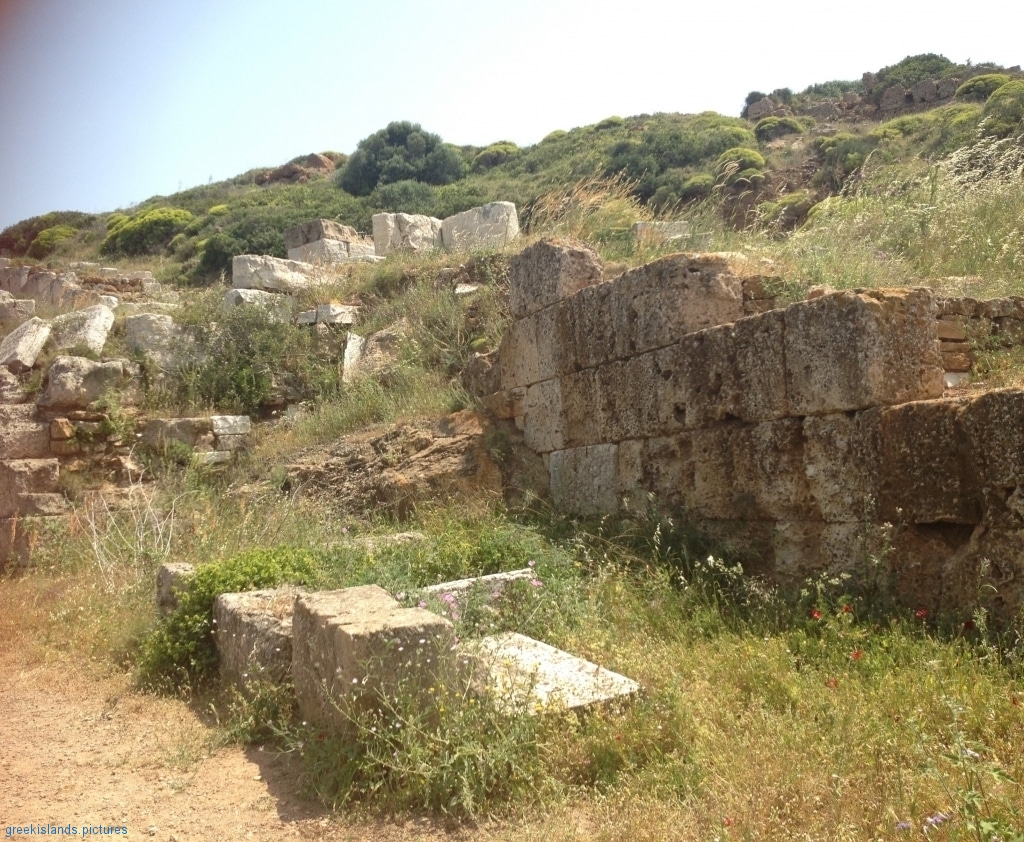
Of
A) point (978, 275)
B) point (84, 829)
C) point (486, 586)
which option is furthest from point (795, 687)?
point (978, 275)

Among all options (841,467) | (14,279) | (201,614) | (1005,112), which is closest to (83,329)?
(201,614)

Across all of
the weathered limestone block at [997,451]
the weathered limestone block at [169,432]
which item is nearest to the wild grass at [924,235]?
the weathered limestone block at [997,451]

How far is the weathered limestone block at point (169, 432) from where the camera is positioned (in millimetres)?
10578

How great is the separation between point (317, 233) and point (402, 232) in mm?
2004

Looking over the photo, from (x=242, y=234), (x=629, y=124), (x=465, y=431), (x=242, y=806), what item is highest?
(x=629, y=124)

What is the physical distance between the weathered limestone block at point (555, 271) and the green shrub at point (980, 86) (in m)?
22.3

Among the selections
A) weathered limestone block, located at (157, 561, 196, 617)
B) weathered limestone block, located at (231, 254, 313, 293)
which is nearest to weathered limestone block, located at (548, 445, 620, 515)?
weathered limestone block, located at (157, 561, 196, 617)

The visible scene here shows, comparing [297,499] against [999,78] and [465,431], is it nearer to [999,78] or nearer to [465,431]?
[465,431]

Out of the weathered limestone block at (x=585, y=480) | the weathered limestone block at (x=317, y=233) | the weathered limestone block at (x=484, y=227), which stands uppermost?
the weathered limestone block at (x=317, y=233)

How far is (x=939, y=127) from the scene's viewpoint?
19.2m

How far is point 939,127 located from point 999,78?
8027 millimetres

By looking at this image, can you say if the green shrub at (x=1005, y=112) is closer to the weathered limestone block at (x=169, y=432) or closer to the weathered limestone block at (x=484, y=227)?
the weathered limestone block at (x=484, y=227)

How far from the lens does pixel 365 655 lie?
375 centimetres

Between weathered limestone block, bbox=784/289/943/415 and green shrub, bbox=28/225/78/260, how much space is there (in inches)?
1284
